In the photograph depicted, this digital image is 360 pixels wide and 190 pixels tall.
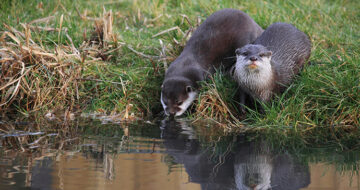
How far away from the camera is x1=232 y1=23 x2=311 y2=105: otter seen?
426 cm

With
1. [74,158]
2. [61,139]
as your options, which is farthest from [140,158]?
[61,139]

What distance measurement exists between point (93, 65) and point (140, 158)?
84.8 inches

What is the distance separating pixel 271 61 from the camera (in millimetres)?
4461


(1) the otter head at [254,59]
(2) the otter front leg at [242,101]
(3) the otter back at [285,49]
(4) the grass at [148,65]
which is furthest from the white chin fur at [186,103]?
(3) the otter back at [285,49]

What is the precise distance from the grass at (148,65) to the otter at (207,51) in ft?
0.58

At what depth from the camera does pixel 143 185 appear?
2.59 meters

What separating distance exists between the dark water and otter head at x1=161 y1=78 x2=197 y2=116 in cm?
67

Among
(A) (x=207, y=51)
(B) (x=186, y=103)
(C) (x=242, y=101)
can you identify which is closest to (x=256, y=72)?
(C) (x=242, y=101)

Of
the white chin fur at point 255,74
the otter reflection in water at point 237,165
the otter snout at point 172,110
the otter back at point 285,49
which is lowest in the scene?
the otter reflection in water at point 237,165

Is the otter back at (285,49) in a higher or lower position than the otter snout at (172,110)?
higher

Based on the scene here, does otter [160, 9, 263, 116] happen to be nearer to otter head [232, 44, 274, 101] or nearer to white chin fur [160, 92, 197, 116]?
white chin fur [160, 92, 197, 116]

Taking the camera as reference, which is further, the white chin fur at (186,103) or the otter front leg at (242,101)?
the white chin fur at (186,103)

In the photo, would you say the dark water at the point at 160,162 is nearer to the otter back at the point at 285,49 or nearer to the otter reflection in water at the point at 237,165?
the otter reflection in water at the point at 237,165

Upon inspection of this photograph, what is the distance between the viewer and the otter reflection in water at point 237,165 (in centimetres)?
266
